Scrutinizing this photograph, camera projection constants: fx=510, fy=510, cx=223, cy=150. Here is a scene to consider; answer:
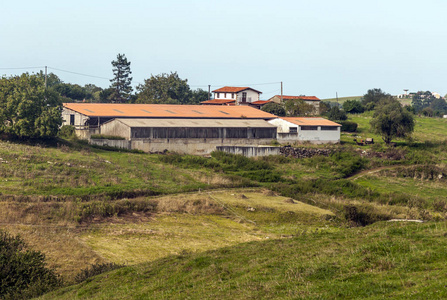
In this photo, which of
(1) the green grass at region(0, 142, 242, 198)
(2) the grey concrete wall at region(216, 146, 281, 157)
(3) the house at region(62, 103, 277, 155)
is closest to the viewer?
(1) the green grass at region(0, 142, 242, 198)

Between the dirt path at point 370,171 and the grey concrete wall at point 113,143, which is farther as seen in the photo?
the grey concrete wall at point 113,143

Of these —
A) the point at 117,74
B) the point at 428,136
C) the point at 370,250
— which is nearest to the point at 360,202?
the point at 370,250

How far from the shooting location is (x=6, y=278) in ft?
70.2

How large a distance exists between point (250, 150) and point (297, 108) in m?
30.2

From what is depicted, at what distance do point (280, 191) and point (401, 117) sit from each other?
29.7 meters

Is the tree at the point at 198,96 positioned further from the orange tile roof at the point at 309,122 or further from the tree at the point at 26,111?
the tree at the point at 26,111

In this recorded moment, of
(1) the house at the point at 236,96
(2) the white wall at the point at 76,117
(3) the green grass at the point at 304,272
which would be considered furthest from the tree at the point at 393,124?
(3) the green grass at the point at 304,272

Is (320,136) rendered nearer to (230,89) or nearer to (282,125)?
(282,125)

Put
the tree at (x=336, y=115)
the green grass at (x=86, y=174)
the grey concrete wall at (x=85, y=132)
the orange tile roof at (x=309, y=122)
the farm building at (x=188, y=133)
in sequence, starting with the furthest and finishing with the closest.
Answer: the tree at (x=336, y=115)
the orange tile roof at (x=309, y=122)
the grey concrete wall at (x=85, y=132)
the farm building at (x=188, y=133)
the green grass at (x=86, y=174)

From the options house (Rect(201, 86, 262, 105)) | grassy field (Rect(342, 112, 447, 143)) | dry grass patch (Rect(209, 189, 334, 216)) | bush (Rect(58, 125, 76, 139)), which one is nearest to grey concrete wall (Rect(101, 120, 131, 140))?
bush (Rect(58, 125, 76, 139))

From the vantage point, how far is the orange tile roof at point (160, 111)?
67.9m

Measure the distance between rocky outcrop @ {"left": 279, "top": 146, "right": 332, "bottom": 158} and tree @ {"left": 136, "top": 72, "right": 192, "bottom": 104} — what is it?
5093 centimetres

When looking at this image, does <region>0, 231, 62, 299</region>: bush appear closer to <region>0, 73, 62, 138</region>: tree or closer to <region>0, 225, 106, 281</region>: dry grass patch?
<region>0, 225, 106, 281</region>: dry grass patch

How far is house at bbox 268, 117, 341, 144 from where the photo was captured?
70.9 m
